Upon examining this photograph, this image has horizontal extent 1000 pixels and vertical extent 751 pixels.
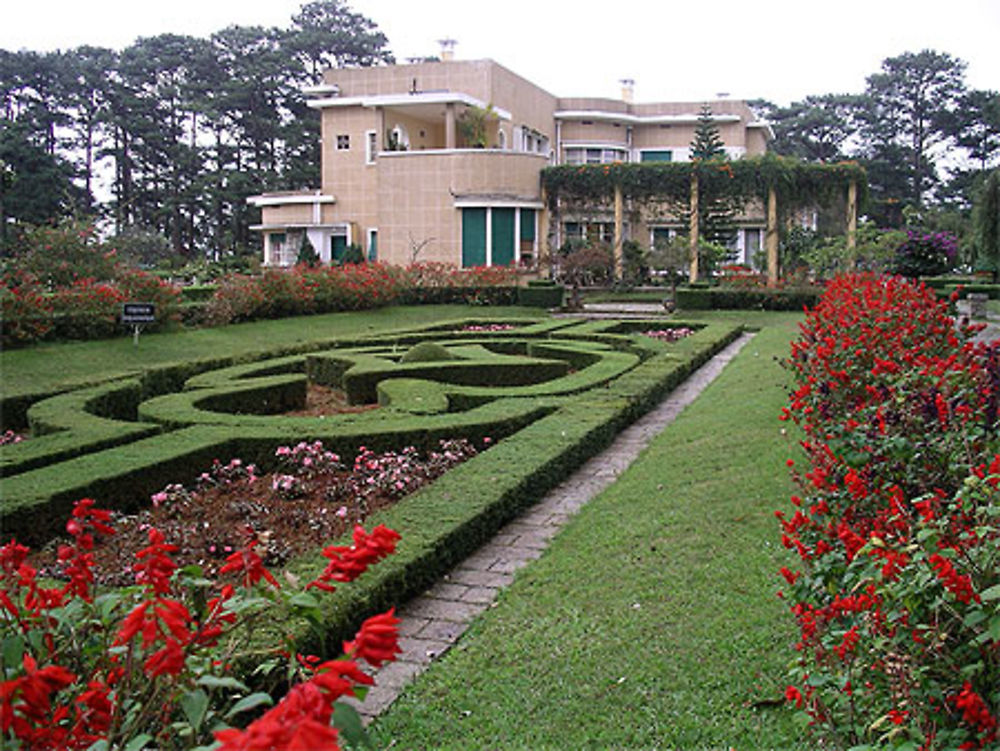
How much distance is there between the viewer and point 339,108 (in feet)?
95.5

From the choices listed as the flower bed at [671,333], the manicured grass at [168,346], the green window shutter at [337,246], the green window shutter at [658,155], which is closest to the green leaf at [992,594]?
the manicured grass at [168,346]

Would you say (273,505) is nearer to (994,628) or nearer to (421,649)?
(421,649)

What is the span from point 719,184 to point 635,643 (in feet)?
79.8

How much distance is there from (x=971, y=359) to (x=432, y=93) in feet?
80.6

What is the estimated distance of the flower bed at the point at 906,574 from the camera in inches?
77.0

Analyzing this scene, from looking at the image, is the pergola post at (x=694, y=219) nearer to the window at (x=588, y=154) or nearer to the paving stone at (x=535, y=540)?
the window at (x=588, y=154)

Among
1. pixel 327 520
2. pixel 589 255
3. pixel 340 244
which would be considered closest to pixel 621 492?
pixel 327 520

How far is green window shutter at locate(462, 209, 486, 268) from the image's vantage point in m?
25.9

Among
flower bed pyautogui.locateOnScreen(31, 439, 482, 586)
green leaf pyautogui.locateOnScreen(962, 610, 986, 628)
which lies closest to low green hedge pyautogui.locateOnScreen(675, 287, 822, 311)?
flower bed pyautogui.locateOnScreen(31, 439, 482, 586)

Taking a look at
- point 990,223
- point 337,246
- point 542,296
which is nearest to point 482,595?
point 542,296

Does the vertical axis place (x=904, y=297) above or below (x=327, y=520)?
above

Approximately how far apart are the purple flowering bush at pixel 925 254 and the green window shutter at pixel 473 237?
10927 mm

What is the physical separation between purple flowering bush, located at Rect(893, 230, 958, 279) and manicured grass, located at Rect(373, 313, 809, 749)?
19990mm

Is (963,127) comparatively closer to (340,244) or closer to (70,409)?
(340,244)
